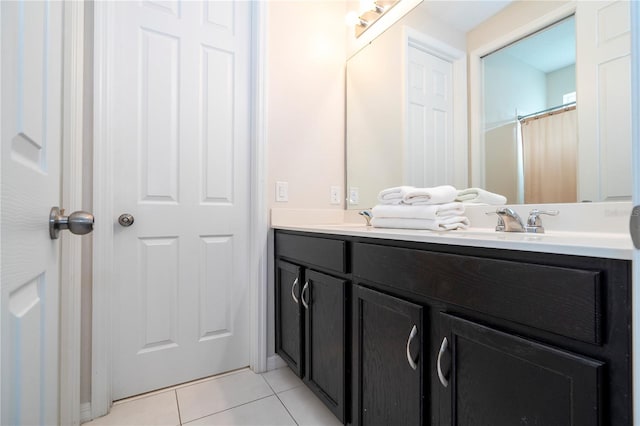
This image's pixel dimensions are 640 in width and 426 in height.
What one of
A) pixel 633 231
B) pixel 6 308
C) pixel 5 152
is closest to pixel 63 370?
pixel 6 308

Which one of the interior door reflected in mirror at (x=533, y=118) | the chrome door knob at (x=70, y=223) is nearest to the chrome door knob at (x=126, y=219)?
the chrome door knob at (x=70, y=223)

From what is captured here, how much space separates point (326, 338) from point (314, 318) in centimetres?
11

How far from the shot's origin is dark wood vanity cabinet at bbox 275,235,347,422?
1141 millimetres

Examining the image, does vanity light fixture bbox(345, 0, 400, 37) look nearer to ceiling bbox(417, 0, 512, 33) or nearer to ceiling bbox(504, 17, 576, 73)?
ceiling bbox(417, 0, 512, 33)

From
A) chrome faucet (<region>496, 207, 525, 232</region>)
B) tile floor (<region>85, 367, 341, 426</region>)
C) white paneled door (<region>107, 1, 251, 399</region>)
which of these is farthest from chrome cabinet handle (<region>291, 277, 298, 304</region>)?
chrome faucet (<region>496, 207, 525, 232</region>)

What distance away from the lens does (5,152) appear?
1.24ft

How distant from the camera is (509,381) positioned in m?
0.61

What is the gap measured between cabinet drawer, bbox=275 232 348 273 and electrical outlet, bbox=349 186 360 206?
55cm

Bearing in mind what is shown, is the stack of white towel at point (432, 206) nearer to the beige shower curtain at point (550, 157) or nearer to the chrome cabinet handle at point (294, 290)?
the beige shower curtain at point (550, 157)

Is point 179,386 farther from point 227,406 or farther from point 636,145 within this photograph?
point 636,145

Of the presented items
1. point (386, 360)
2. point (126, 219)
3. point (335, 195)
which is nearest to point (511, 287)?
point (386, 360)

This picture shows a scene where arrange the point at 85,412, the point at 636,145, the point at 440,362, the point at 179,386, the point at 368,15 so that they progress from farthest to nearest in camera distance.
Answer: the point at 368,15 < the point at 179,386 < the point at 85,412 < the point at 440,362 < the point at 636,145

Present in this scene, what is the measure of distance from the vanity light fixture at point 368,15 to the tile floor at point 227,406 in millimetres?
2091

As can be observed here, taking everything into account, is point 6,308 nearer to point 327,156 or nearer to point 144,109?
point 144,109
